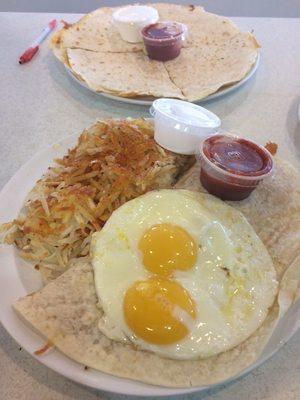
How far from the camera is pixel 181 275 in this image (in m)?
1.49

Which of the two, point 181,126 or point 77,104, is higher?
point 181,126

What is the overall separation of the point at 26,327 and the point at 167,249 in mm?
556

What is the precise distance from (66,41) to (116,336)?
2.30 metres

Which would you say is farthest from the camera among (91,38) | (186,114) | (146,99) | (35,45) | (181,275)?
(35,45)

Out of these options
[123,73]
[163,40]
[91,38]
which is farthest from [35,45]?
[163,40]

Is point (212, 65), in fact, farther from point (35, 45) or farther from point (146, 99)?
point (35, 45)

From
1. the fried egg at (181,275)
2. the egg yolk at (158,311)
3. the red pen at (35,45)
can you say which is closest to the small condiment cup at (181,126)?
the fried egg at (181,275)

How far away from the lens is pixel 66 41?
2.96 m

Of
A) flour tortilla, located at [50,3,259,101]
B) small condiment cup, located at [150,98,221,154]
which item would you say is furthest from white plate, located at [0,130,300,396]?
flour tortilla, located at [50,3,259,101]

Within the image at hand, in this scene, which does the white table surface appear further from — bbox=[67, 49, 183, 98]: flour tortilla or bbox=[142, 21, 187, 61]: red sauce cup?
bbox=[142, 21, 187, 61]: red sauce cup

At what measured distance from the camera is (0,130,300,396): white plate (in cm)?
125

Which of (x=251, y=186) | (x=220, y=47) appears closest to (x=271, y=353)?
(x=251, y=186)

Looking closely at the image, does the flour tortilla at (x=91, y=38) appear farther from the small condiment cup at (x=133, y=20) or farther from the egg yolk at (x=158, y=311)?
the egg yolk at (x=158, y=311)

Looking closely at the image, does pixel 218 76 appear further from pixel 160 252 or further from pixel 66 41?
pixel 160 252
